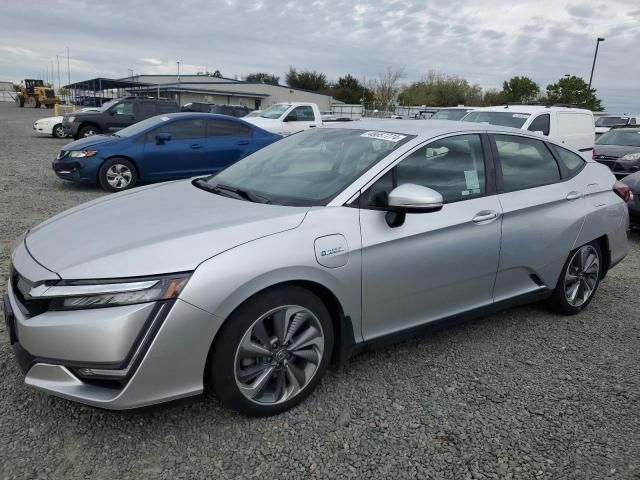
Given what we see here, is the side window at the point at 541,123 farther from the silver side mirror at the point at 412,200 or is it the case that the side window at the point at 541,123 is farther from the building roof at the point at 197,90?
the building roof at the point at 197,90

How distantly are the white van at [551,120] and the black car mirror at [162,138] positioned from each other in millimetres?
5950

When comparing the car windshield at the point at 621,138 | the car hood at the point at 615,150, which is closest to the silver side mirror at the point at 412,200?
the car hood at the point at 615,150

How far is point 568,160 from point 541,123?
256 inches

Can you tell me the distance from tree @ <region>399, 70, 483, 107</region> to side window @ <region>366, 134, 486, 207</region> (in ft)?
183

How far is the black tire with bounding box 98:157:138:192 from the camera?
8859 mm

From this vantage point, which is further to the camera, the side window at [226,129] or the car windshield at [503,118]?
the car windshield at [503,118]

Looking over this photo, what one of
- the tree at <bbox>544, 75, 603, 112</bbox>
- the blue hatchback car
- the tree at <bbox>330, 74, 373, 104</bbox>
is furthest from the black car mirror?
the tree at <bbox>330, 74, 373, 104</bbox>

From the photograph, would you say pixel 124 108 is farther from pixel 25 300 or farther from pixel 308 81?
pixel 308 81

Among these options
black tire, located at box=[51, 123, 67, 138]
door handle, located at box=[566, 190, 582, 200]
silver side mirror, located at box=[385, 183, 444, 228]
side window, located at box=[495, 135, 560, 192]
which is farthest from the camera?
black tire, located at box=[51, 123, 67, 138]

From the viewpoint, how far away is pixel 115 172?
895 cm

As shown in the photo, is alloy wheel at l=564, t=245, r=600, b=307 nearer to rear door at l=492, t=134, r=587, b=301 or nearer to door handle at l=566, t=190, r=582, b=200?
rear door at l=492, t=134, r=587, b=301

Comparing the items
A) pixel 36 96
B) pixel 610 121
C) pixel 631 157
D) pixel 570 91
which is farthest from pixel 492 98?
pixel 631 157

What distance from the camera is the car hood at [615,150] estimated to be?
449 inches

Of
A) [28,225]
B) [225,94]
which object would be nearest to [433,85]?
[225,94]
